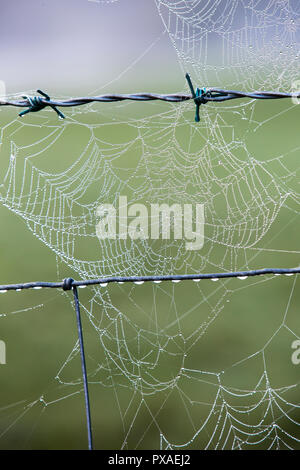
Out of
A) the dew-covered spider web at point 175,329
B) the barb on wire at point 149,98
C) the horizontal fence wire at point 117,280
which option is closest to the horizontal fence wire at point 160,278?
the horizontal fence wire at point 117,280

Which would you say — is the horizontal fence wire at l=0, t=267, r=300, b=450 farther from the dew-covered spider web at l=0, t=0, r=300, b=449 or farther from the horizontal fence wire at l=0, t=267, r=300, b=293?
the dew-covered spider web at l=0, t=0, r=300, b=449

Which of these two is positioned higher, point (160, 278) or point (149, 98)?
point (149, 98)

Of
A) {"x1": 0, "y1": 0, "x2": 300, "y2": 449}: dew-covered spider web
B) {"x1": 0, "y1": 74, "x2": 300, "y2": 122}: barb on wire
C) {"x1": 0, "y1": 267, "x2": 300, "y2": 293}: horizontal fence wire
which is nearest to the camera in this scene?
{"x1": 0, "y1": 267, "x2": 300, "y2": 293}: horizontal fence wire

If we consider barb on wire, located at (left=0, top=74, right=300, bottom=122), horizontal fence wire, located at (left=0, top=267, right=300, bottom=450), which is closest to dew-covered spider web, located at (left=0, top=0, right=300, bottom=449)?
barb on wire, located at (left=0, top=74, right=300, bottom=122)

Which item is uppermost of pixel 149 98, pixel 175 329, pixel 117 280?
pixel 149 98

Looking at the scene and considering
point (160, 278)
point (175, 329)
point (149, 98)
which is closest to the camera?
point (160, 278)

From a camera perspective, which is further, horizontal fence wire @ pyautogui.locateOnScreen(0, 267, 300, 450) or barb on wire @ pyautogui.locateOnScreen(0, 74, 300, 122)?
barb on wire @ pyautogui.locateOnScreen(0, 74, 300, 122)

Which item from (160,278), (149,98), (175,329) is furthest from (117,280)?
(175,329)

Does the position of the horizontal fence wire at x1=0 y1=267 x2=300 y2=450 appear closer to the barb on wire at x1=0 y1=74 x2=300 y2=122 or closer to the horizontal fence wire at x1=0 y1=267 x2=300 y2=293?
the horizontal fence wire at x1=0 y1=267 x2=300 y2=293

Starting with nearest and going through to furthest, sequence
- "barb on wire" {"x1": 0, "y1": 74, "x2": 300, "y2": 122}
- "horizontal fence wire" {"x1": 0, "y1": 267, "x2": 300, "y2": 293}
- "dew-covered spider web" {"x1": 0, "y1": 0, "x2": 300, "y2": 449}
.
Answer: "horizontal fence wire" {"x1": 0, "y1": 267, "x2": 300, "y2": 293} < "barb on wire" {"x1": 0, "y1": 74, "x2": 300, "y2": 122} < "dew-covered spider web" {"x1": 0, "y1": 0, "x2": 300, "y2": 449}

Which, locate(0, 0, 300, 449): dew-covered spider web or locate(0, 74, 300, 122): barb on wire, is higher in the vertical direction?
locate(0, 74, 300, 122): barb on wire

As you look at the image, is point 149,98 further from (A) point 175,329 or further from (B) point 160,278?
(A) point 175,329

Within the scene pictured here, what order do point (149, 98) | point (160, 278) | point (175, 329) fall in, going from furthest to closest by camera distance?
point (175, 329) → point (149, 98) → point (160, 278)
